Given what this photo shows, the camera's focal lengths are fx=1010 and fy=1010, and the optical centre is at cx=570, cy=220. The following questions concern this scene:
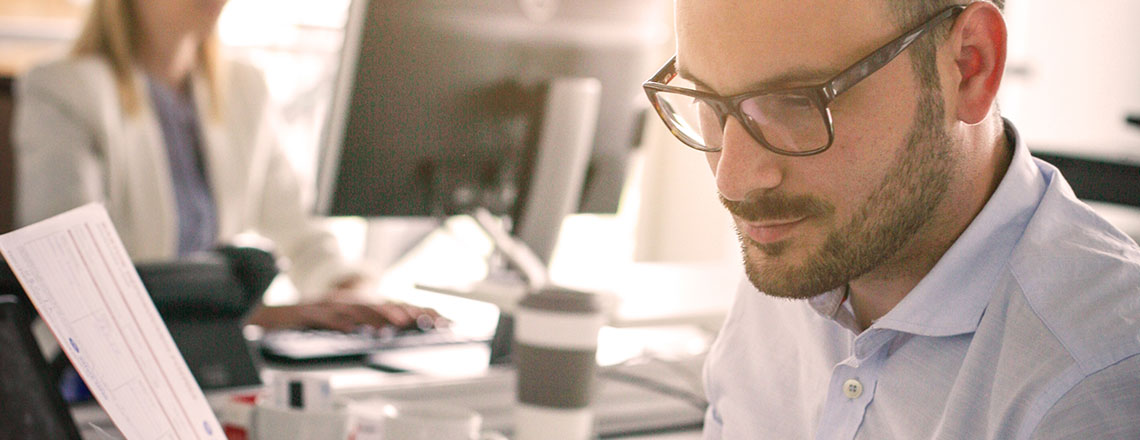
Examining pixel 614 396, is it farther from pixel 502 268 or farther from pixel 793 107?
pixel 793 107

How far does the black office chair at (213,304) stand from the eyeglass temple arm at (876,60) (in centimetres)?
69

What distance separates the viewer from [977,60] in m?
0.77

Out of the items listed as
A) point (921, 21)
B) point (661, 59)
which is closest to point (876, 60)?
point (921, 21)

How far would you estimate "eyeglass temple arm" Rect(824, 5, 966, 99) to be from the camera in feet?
2.41

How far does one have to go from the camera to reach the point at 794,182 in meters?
0.79

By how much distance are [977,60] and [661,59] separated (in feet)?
12.3

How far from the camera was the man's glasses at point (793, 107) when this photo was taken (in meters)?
0.74

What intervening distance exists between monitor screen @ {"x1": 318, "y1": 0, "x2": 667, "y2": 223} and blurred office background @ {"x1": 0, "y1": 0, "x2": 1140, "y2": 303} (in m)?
1.43

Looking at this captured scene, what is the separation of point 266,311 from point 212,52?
100cm

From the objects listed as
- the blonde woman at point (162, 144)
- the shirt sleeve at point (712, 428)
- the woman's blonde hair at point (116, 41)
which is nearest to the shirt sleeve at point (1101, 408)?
the shirt sleeve at point (712, 428)

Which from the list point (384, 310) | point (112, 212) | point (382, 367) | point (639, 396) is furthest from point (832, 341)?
point (112, 212)

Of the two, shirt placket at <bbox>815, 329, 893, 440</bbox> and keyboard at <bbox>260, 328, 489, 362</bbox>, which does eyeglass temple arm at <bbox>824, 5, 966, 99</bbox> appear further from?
keyboard at <bbox>260, 328, 489, 362</bbox>

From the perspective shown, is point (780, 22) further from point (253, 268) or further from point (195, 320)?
point (195, 320)

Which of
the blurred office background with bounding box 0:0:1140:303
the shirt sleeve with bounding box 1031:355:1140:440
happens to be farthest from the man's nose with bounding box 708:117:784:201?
the blurred office background with bounding box 0:0:1140:303
